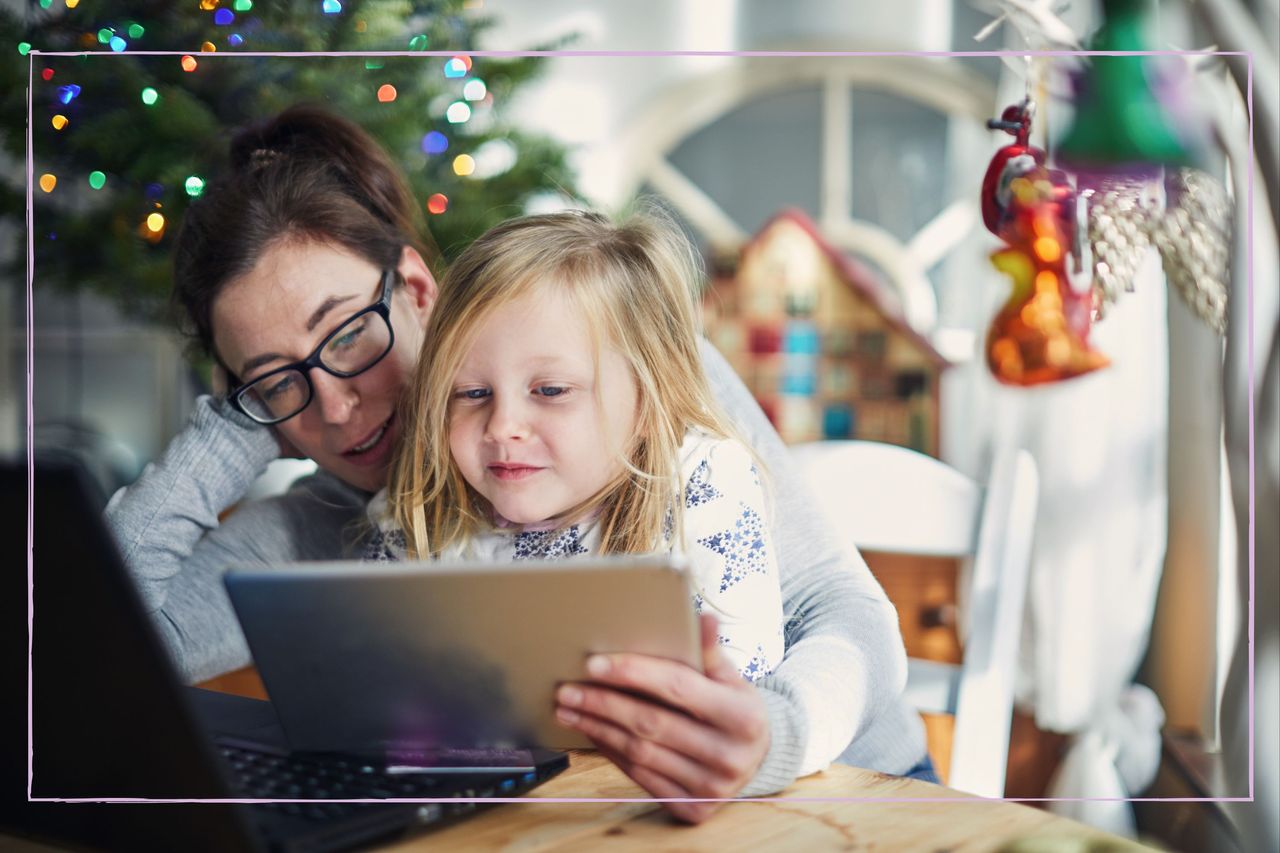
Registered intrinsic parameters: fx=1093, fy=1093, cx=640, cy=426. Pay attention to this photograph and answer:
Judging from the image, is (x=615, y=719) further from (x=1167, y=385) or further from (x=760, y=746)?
(x=1167, y=385)

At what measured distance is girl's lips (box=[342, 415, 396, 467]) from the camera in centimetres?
74

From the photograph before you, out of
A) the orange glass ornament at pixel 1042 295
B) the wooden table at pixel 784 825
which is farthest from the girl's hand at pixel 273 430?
the orange glass ornament at pixel 1042 295

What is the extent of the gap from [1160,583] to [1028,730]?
0.15 m

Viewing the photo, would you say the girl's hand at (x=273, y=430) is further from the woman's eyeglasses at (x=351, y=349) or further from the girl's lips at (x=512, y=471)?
the girl's lips at (x=512, y=471)

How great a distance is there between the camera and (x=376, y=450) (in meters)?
0.75

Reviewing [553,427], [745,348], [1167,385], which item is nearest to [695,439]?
[553,427]

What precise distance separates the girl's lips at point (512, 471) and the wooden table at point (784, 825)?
0.55 feet

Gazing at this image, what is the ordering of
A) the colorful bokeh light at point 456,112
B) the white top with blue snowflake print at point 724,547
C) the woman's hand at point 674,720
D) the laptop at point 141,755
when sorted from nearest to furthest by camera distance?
the laptop at point 141,755, the woman's hand at point 674,720, the white top with blue snowflake print at point 724,547, the colorful bokeh light at point 456,112

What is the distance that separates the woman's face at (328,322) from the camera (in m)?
0.72

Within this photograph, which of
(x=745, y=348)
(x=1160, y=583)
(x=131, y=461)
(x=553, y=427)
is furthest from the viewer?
(x=745, y=348)

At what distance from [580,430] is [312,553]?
28 cm

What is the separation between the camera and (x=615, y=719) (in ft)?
1.67

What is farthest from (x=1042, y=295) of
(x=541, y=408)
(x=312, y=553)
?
(x=312, y=553)

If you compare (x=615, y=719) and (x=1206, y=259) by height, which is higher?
(x=1206, y=259)
